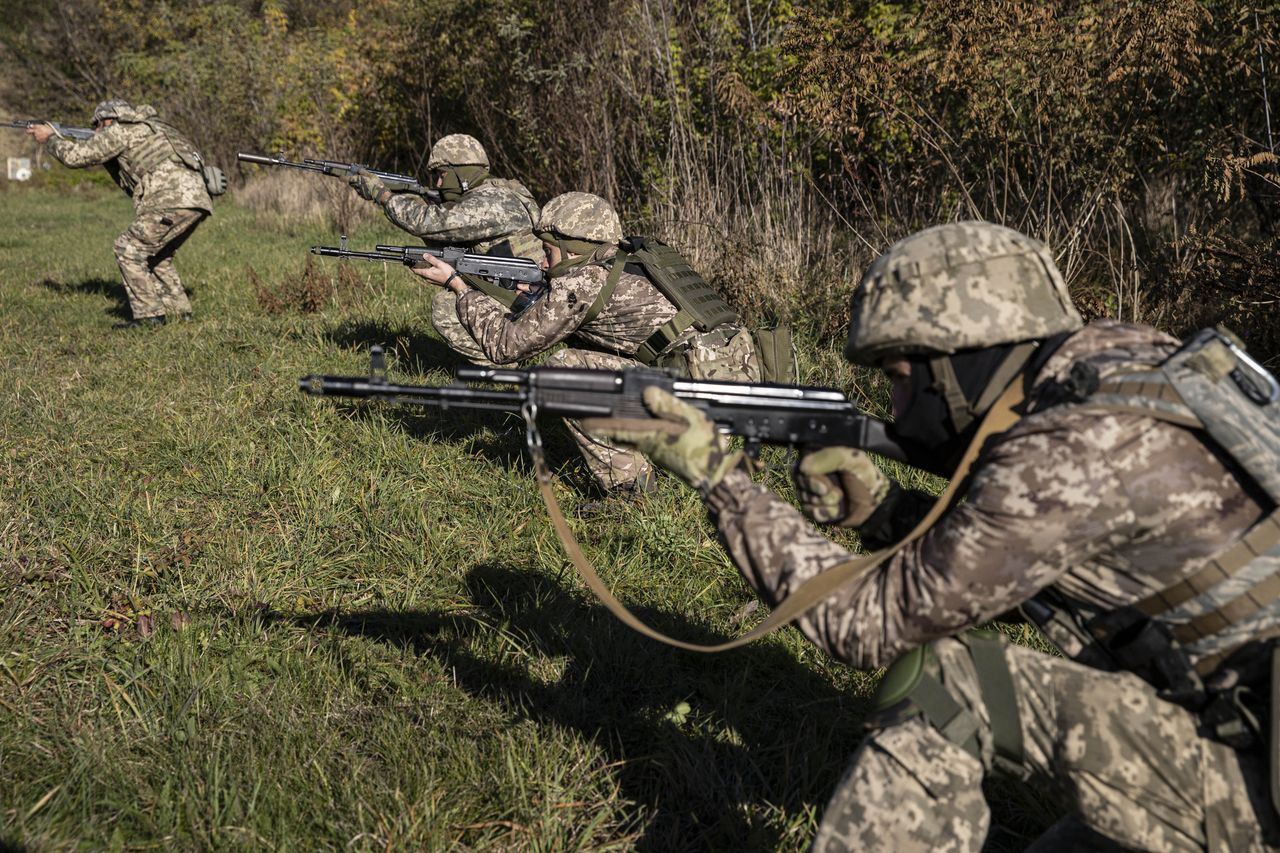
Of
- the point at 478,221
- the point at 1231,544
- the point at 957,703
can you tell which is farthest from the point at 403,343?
the point at 1231,544

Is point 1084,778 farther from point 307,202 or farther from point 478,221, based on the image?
point 307,202

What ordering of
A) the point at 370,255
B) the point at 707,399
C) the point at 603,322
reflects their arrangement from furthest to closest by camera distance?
the point at 370,255 < the point at 603,322 < the point at 707,399

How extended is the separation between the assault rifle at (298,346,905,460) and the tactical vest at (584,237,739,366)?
89.4 inches

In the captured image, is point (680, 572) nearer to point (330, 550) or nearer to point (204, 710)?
point (330, 550)

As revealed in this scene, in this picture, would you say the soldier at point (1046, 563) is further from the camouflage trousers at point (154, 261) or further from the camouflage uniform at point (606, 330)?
the camouflage trousers at point (154, 261)

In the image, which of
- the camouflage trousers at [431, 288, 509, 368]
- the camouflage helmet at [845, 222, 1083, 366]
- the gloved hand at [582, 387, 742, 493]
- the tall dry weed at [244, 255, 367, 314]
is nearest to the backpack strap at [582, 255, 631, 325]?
the camouflage trousers at [431, 288, 509, 368]

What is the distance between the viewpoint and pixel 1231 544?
6.32 feet

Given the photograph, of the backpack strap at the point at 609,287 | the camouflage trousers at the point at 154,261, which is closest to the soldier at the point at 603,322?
the backpack strap at the point at 609,287

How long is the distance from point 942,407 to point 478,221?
17.8 feet

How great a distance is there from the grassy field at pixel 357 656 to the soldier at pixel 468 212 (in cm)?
190

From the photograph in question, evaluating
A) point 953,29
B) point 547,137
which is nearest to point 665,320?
point 953,29

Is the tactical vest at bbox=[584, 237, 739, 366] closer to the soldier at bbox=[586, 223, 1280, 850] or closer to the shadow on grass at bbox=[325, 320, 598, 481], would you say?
the shadow on grass at bbox=[325, 320, 598, 481]

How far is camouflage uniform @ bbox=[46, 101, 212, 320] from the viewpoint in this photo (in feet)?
28.9

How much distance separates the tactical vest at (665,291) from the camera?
15.9ft
